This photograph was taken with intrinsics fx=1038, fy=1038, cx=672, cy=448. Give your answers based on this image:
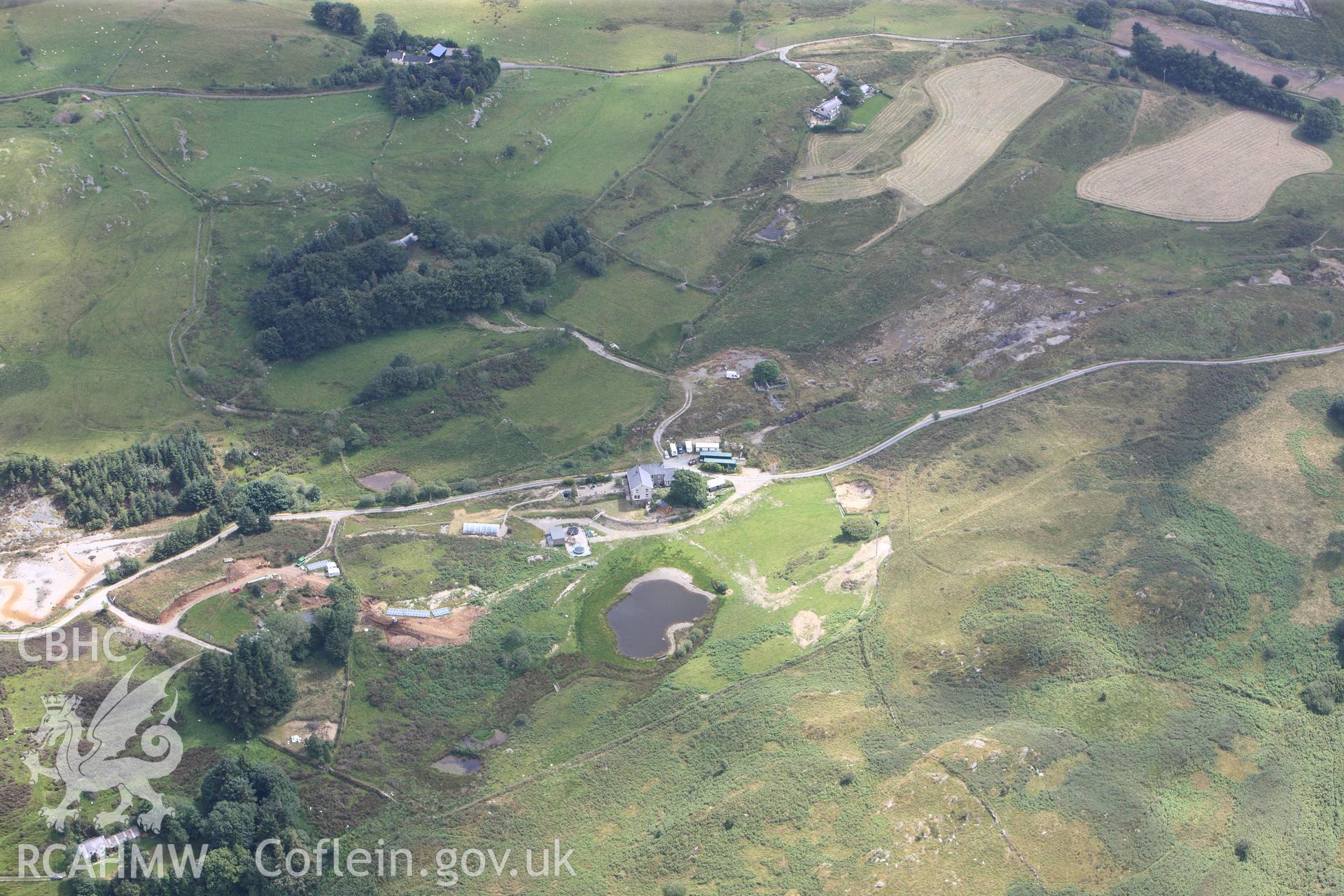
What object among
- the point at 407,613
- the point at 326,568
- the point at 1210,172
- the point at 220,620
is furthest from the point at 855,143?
the point at 220,620

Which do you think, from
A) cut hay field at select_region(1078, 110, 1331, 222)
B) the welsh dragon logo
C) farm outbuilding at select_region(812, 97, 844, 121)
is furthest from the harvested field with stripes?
the welsh dragon logo

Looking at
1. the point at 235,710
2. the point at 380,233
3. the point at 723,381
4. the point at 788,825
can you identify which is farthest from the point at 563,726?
the point at 380,233

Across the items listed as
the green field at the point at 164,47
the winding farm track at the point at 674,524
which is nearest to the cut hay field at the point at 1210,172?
the winding farm track at the point at 674,524

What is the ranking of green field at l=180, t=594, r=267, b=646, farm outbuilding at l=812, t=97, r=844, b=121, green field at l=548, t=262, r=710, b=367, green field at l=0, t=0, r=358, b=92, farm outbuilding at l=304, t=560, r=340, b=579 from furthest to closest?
1. farm outbuilding at l=812, t=97, r=844, b=121
2. green field at l=0, t=0, r=358, b=92
3. green field at l=548, t=262, r=710, b=367
4. farm outbuilding at l=304, t=560, r=340, b=579
5. green field at l=180, t=594, r=267, b=646

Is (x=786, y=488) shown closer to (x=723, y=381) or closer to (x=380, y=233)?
(x=723, y=381)

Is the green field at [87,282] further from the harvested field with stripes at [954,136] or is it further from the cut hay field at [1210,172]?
the cut hay field at [1210,172]

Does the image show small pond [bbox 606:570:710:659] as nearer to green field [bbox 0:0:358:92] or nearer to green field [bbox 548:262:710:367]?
green field [bbox 548:262:710:367]

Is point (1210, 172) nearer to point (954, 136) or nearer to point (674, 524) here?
point (954, 136)
